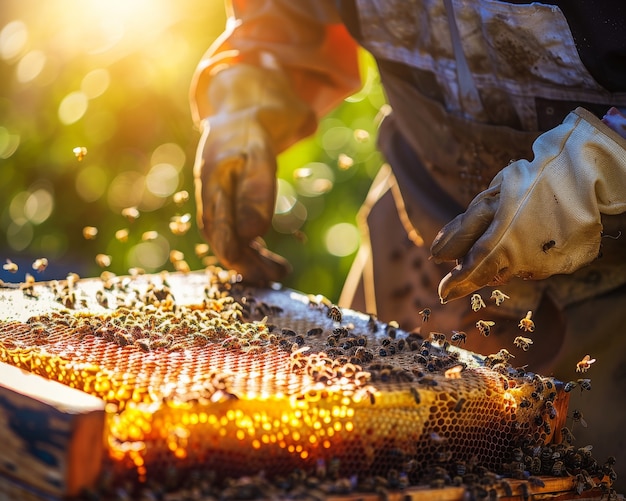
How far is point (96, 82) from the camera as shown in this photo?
5.85m

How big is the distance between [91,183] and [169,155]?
58cm

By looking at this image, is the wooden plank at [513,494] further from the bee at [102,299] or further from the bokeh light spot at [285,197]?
the bokeh light spot at [285,197]

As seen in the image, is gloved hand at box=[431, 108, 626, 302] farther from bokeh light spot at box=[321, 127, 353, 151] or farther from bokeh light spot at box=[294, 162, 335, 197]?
bokeh light spot at box=[321, 127, 353, 151]

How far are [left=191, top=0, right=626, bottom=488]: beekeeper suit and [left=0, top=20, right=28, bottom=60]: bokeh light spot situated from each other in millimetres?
3510

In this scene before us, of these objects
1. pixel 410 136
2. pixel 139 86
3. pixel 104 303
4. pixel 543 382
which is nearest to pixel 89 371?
pixel 104 303

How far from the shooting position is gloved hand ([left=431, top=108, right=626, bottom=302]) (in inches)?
70.7

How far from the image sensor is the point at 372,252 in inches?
124

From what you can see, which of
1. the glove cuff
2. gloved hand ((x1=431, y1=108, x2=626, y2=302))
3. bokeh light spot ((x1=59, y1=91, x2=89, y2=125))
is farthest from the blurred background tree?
gloved hand ((x1=431, y1=108, x2=626, y2=302))

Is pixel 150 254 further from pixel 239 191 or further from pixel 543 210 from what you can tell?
pixel 543 210

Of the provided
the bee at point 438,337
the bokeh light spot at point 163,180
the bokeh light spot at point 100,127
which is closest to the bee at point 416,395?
the bee at point 438,337

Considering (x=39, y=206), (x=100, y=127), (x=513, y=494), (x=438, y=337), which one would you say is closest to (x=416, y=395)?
(x=513, y=494)

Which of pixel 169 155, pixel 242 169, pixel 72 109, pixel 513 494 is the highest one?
pixel 242 169

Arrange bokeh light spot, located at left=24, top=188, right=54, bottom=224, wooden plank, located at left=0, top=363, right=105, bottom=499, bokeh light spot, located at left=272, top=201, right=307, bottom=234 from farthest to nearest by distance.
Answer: bokeh light spot, located at left=24, top=188, right=54, bottom=224
bokeh light spot, located at left=272, top=201, right=307, bottom=234
wooden plank, located at left=0, top=363, right=105, bottom=499

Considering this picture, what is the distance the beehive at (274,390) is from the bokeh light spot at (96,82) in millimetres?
3834
